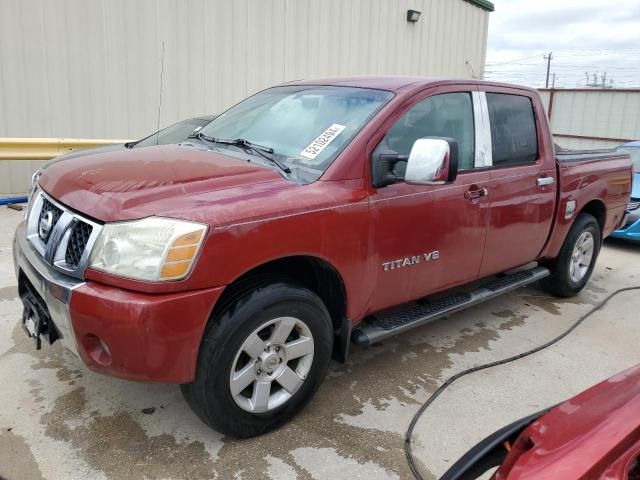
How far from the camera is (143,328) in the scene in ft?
7.20

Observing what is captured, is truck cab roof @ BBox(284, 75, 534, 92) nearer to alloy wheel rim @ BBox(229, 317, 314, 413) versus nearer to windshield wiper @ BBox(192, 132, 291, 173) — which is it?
windshield wiper @ BBox(192, 132, 291, 173)

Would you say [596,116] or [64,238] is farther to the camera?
[596,116]

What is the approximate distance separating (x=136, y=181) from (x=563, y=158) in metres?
3.44

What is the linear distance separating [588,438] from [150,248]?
1.69 m

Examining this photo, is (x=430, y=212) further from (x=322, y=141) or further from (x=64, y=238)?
(x=64, y=238)

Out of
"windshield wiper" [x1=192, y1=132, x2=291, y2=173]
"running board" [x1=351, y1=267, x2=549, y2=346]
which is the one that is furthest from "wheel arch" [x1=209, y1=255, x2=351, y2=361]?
"windshield wiper" [x1=192, y1=132, x2=291, y2=173]

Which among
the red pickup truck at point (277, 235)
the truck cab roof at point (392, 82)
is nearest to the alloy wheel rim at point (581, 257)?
the red pickup truck at point (277, 235)

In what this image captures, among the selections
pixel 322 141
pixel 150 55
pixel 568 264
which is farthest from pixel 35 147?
pixel 568 264

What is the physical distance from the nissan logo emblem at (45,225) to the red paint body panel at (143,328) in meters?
0.56

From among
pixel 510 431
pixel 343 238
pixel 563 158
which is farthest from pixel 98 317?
pixel 563 158

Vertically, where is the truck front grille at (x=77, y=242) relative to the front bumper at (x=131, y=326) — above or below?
above

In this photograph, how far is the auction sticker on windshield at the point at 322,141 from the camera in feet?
9.81

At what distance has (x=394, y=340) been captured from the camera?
395 centimetres

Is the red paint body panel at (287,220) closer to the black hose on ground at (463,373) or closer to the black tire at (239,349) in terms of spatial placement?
the black tire at (239,349)
